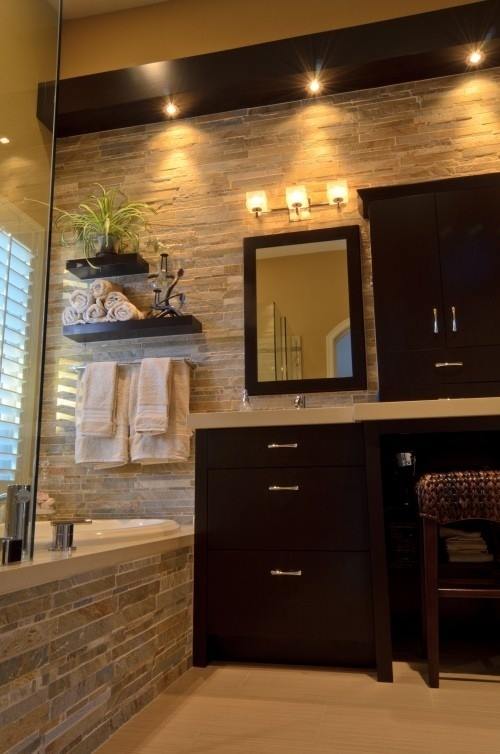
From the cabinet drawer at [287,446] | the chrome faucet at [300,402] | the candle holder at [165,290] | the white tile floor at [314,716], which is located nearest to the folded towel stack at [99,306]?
the candle holder at [165,290]

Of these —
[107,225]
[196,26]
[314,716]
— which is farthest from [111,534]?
[196,26]

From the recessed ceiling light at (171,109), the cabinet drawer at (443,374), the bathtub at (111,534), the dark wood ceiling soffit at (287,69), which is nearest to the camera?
the bathtub at (111,534)

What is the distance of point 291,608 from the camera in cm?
200

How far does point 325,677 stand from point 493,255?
193 cm

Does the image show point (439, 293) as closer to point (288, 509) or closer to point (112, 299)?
point (288, 509)

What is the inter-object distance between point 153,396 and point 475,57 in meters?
2.33

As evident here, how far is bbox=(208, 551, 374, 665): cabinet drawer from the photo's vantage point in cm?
196

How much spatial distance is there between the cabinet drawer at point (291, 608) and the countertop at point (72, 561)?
297mm

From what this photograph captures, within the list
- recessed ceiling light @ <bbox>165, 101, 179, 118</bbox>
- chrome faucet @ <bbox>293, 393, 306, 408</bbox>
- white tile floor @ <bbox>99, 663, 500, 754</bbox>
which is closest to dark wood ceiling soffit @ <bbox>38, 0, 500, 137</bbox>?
recessed ceiling light @ <bbox>165, 101, 179, 118</bbox>

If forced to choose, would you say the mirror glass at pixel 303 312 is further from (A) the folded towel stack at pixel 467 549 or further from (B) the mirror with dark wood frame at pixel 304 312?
(A) the folded towel stack at pixel 467 549

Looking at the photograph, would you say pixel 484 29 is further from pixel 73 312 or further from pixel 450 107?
pixel 73 312

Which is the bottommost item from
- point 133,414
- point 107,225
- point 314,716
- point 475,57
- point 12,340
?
point 314,716

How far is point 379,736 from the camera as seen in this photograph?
1.46 meters

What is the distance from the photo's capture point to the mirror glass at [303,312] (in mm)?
2793
